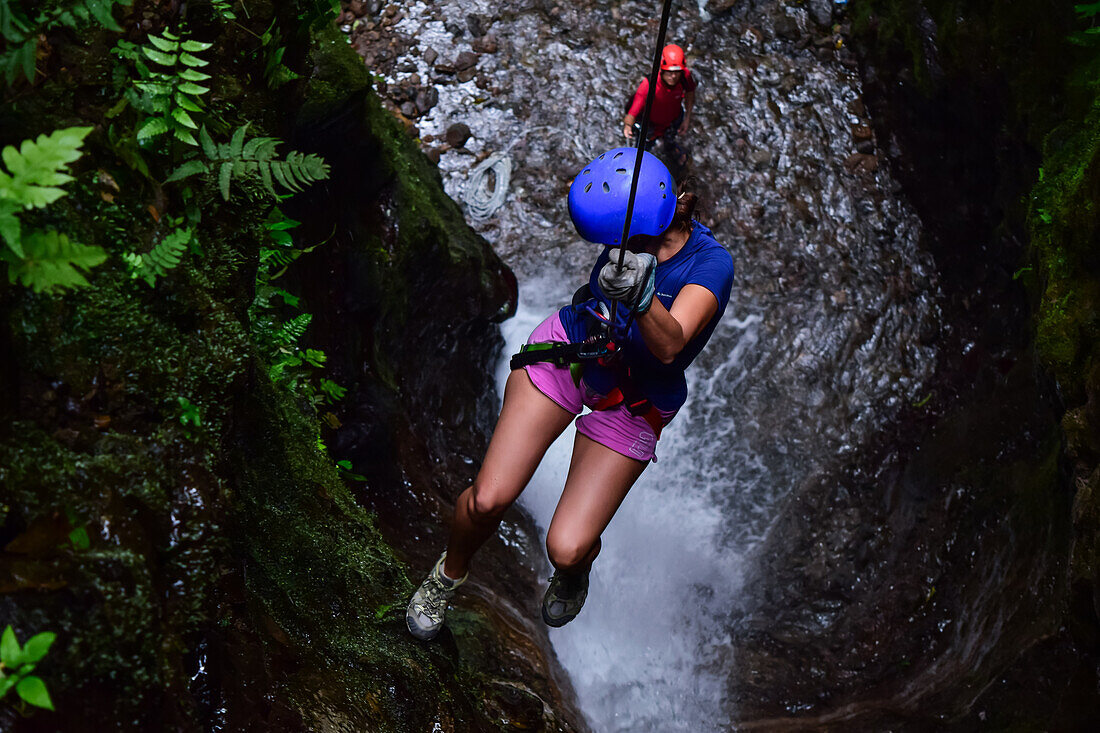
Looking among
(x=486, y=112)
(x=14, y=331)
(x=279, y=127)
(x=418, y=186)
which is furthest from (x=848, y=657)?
(x=486, y=112)

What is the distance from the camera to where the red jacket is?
7691 mm

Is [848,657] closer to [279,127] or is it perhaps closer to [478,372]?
[478,372]

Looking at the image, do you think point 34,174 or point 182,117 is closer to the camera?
point 34,174

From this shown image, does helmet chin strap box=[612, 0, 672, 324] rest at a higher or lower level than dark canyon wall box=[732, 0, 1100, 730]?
higher

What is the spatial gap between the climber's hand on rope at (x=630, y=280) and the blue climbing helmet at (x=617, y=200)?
0.34 meters

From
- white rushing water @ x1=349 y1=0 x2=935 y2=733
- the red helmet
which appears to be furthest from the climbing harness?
the red helmet

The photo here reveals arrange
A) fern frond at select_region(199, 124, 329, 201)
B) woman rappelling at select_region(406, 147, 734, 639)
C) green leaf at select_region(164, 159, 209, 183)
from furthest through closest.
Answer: woman rappelling at select_region(406, 147, 734, 639) → fern frond at select_region(199, 124, 329, 201) → green leaf at select_region(164, 159, 209, 183)

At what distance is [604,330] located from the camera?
3434 millimetres

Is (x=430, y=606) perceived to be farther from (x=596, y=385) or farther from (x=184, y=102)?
(x=184, y=102)

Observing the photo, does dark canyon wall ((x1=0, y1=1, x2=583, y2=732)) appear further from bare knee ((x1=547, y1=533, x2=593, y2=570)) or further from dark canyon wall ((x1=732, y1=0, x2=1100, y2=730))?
dark canyon wall ((x1=732, y1=0, x2=1100, y2=730))

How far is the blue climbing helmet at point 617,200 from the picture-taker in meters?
3.14

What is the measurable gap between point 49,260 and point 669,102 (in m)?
6.56

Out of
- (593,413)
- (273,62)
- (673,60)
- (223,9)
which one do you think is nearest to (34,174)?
(223,9)

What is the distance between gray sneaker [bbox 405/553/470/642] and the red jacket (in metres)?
5.36
